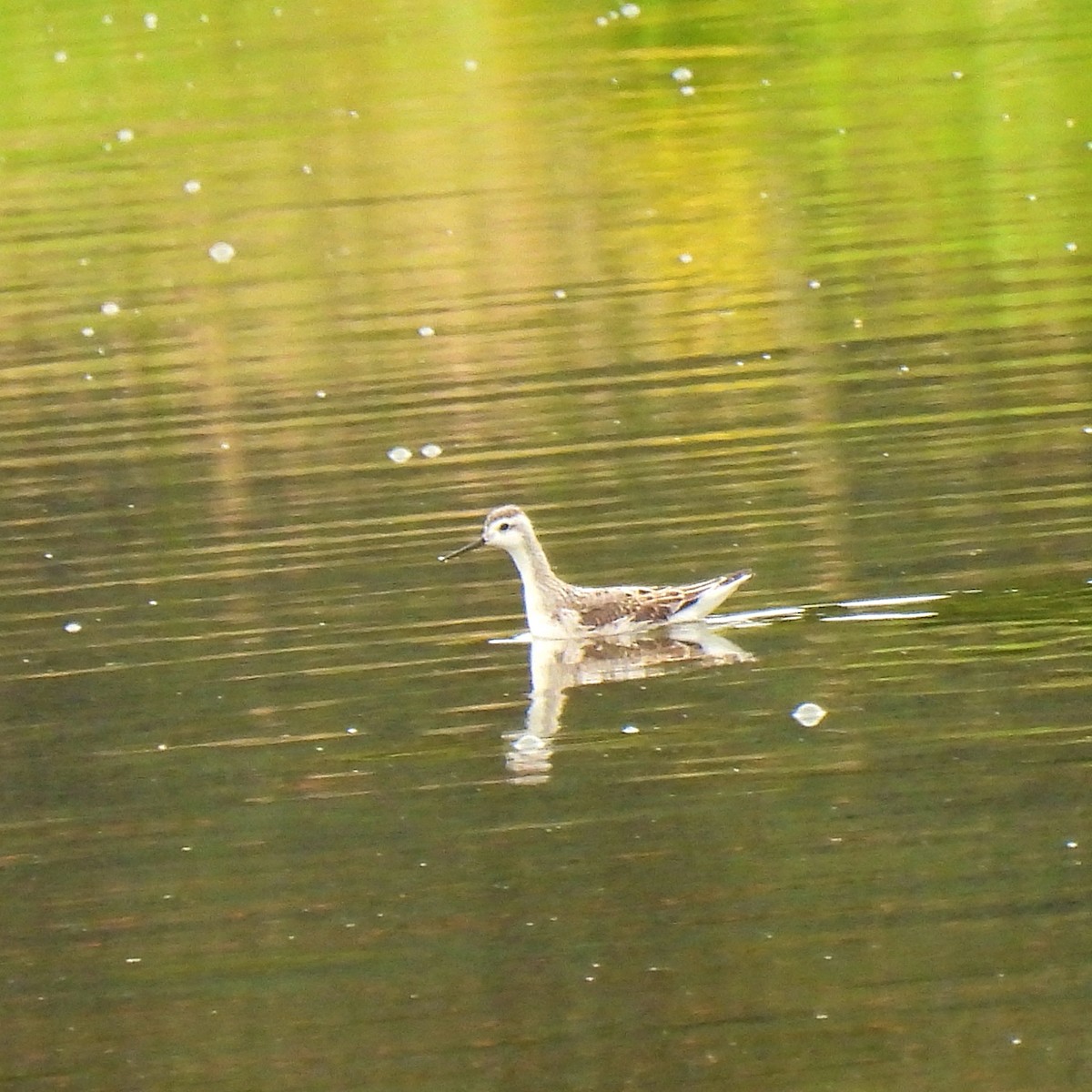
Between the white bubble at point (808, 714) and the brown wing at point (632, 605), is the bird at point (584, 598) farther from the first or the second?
the white bubble at point (808, 714)

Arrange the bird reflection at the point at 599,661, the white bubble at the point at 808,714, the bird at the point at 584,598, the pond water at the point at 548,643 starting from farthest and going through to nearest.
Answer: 1. the bird at the point at 584,598
2. the bird reflection at the point at 599,661
3. the white bubble at the point at 808,714
4. the pond water at the point at 548,643

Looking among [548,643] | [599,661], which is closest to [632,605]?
[599,661]

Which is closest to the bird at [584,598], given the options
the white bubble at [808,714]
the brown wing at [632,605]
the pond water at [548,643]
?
the brown wing at [632,605]

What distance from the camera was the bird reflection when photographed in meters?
11.3

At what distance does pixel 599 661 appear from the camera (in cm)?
1267

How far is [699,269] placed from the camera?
21750 millimetres

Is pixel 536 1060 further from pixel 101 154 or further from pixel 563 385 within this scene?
pixel 101 154

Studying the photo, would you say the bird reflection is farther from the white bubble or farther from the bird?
the white bubble

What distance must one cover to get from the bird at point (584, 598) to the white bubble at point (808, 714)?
153cm

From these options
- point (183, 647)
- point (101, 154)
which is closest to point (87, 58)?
point (101, 154)

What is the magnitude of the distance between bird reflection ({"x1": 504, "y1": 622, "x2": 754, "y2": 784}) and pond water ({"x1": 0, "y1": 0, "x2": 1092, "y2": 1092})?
0.13ft

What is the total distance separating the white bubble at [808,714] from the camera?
1084cm

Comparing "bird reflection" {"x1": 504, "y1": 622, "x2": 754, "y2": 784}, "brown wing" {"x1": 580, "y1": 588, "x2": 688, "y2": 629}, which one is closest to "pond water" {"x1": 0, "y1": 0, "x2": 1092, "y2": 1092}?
"bird reflection" {"x1": 504, "y1": 622, "x2": 754, "y2": 784}

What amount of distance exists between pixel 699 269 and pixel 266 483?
6.28 meters
